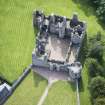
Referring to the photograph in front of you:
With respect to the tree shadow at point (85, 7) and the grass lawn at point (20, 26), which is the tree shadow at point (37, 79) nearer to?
the grass lawn at point (20, 26)

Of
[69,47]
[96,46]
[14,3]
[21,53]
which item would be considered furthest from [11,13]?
[96,46]

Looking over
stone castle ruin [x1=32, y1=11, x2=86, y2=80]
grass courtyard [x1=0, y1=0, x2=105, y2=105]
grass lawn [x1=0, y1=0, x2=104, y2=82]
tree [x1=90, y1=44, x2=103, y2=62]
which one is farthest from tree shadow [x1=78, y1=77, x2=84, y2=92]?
grass lawn [x1=0, y1=0, x2=104, y2=82]

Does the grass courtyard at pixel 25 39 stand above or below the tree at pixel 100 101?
above

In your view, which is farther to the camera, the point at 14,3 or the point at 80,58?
the point at 14,3

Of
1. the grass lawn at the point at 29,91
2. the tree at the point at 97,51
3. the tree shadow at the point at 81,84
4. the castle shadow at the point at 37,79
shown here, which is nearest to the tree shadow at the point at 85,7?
the tree at the point at 97,51

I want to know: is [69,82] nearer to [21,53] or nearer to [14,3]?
[21,53]
